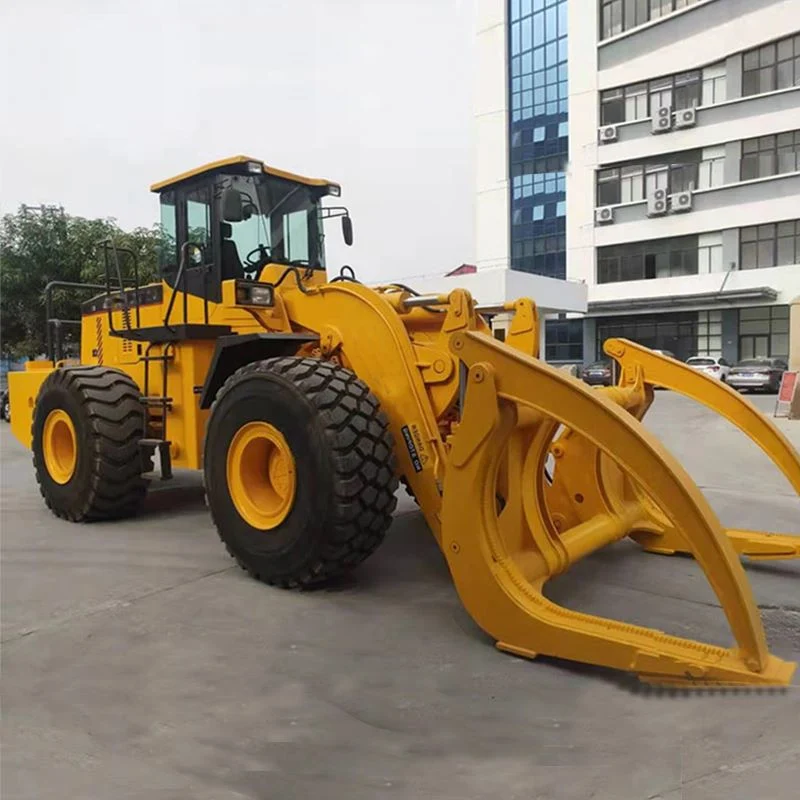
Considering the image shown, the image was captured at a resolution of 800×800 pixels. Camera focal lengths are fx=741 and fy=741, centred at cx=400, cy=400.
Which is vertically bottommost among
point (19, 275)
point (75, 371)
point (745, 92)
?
point (75, 371)

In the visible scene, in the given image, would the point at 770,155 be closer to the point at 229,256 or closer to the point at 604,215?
the point at 604,215

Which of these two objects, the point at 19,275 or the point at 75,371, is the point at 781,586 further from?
the point at 19,275

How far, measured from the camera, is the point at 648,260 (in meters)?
36.4

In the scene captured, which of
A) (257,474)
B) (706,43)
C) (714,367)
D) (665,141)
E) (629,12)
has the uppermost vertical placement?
(629,12)

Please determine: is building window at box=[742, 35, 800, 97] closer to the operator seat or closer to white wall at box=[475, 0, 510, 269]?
white wall at box=[475, 0, 510, 269]

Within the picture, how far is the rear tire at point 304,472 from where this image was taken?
3955 millimetres

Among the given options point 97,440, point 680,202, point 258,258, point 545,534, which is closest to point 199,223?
point 258,258

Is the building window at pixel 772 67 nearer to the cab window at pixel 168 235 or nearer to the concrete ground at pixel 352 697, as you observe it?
the cab window at pixel 168 235

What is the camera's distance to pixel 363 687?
3.11 meters

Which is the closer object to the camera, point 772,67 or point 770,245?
point 772,67

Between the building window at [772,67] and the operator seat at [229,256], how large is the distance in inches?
1343

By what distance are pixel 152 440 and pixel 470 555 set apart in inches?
131

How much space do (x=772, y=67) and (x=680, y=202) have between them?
6.56m

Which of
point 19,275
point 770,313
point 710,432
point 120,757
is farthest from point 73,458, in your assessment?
point 770,313
